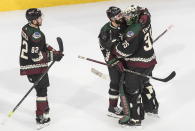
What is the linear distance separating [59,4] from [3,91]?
299 centimetres

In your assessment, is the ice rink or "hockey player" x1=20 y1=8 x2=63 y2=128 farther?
the ice rink

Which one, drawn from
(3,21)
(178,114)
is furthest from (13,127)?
(3,21)

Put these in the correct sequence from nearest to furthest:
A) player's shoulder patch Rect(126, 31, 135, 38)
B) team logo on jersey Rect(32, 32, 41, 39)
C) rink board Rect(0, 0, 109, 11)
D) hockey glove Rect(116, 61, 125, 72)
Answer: player's shoulder patch Rect(126, 31, 135, 38) → team logo on jersey Rect(32, 32, 41, 39) → hockey glove Rect(116, 61, 125, 72) → rink board Rect(0, 0, 109, 11)

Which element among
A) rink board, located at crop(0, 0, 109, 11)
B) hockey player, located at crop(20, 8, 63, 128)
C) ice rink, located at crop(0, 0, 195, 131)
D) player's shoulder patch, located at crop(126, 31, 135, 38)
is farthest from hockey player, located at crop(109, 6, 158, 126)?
rink board, located at crop(0, 0, 109, 11)

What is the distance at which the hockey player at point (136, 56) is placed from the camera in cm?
373

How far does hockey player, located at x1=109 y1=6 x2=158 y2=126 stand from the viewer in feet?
12.2

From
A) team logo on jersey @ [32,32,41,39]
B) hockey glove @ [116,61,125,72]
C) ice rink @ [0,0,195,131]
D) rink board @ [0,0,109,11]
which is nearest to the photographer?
team logo on jersey @ [32,32,41,39]

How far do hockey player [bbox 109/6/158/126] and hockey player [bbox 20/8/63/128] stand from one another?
0.58 meters

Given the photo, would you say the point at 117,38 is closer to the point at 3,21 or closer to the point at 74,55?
the point at 74,55

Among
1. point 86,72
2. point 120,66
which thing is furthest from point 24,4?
point 120,66

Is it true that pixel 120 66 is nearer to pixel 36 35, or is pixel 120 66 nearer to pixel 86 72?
pixel 36 35

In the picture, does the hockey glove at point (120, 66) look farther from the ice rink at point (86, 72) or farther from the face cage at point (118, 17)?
the ice rink at point (86, 72)

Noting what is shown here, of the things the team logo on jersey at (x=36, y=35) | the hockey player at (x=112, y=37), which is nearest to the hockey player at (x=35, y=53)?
the team logo on jersey at (x=36, y=35)

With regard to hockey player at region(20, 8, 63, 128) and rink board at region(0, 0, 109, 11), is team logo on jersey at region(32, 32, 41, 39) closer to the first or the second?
hockey player at region(20, 8, 63, 128)
